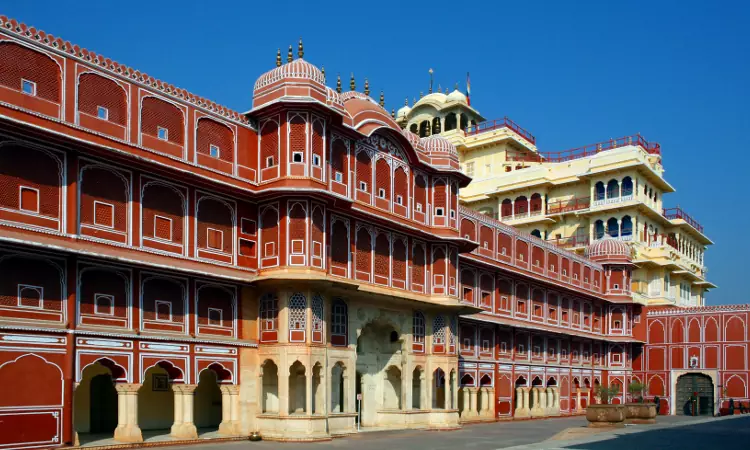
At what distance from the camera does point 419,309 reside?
124ft

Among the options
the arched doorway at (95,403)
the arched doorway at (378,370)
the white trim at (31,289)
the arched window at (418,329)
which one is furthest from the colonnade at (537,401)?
the white trim at (31,289)

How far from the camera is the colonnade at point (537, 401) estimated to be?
51438 mm

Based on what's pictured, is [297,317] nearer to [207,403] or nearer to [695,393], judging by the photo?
[207,403]

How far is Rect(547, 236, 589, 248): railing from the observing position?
219 ft

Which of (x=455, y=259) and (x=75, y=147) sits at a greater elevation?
(x=75, y=147)

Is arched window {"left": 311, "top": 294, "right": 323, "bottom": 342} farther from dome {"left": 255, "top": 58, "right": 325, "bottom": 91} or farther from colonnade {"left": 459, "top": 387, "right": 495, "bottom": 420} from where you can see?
colonnade {"left": 459, "top": 387, "right": 495, "bottom": 420}

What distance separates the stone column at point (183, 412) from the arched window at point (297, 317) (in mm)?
4098

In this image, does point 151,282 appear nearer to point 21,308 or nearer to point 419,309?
point 21,308

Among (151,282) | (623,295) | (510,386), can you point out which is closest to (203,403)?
(151,282)

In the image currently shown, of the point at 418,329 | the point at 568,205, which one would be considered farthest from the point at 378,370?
the point at 568,205

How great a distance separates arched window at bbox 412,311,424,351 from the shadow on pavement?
1017cm

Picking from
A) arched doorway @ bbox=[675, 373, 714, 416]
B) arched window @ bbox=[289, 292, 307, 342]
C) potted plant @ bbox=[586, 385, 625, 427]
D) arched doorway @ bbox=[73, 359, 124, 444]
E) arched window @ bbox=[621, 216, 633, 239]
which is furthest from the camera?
arched window @ bbox=[621, 216, 633, 239]

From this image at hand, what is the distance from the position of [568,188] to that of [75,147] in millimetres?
51486

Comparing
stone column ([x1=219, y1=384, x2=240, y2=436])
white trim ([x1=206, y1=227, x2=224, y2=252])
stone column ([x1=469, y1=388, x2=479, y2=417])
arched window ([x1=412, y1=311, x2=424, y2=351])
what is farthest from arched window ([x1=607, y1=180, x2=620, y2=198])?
stone column ([x1=219, y1=384, x2=240, y2=436])
